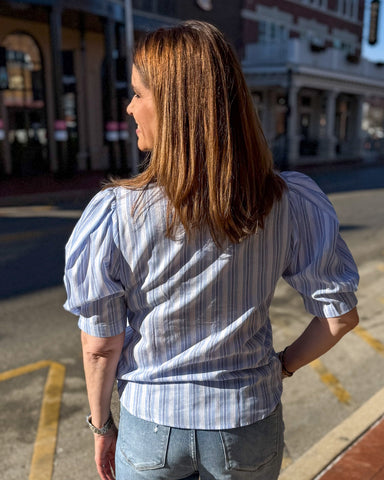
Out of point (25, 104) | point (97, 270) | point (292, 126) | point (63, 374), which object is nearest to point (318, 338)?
point (97, 270)

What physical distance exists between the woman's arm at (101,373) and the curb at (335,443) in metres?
1.64

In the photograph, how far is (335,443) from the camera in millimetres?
2977

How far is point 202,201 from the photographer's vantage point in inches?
46.4

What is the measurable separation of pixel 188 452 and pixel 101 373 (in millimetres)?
301

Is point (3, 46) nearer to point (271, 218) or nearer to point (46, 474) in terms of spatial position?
point (46, 474)

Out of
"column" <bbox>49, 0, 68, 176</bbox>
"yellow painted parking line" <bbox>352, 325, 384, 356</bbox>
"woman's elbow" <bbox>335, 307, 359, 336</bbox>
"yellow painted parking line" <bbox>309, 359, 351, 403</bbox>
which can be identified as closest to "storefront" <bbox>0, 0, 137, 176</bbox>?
"column" <bbox>49, 0, 68, 176</bbox>

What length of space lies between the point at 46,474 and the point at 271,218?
2.35m

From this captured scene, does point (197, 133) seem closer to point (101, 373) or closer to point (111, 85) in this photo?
point (101, 373)

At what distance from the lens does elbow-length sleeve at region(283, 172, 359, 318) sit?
4.30 ft

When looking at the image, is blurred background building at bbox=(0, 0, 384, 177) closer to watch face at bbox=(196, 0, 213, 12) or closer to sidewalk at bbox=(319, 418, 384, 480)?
watch face at bbox=(196, 0, 213, 12)

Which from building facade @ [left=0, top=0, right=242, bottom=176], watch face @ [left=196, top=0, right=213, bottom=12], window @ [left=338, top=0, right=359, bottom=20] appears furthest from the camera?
window @ [left=338, top=0, right=359, bottom=20]

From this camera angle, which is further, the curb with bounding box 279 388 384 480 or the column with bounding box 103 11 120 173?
the column with bounding box 103 11 120 173

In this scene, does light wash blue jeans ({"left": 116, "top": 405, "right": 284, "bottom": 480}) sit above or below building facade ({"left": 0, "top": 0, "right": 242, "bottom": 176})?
below

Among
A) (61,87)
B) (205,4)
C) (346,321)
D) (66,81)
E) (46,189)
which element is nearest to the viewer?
(346,321)
